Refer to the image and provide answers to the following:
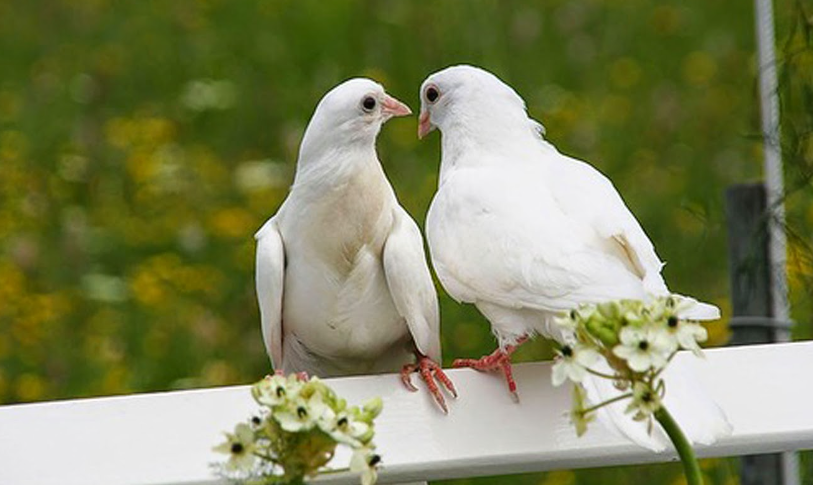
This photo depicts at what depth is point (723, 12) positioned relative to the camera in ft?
14.4

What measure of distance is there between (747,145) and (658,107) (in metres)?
0.26

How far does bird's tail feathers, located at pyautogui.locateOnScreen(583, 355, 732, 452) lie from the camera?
1.45 meters

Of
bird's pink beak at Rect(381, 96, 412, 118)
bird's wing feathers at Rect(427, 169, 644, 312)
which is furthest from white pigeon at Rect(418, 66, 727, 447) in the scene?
bird's pink beak at Rect(381, 96, 412, 118)

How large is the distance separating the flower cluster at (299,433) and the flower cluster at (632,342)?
0.45 ft

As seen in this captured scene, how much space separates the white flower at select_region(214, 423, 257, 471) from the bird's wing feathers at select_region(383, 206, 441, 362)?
702 millimetres

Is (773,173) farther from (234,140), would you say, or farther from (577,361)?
(234,140)

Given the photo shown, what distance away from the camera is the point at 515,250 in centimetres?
175

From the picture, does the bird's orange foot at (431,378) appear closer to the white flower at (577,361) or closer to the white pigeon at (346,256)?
the white pigeon at (346,256)

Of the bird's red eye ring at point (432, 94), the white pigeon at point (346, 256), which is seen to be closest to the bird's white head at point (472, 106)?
the bird's red eye ring at point (432, 94)

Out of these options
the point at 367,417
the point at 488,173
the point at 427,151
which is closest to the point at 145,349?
the point at 427,151

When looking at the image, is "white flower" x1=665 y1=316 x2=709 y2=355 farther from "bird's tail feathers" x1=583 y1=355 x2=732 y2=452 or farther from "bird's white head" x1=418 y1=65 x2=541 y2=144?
"bird's white head" x1=418 y1=65 x2=541 y2=144

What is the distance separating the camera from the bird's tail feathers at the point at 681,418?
1448 mm

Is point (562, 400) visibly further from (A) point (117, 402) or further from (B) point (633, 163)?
(B) point (633, 163)

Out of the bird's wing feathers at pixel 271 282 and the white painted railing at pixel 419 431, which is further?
the bird's wing feathers at pixel 271 282
